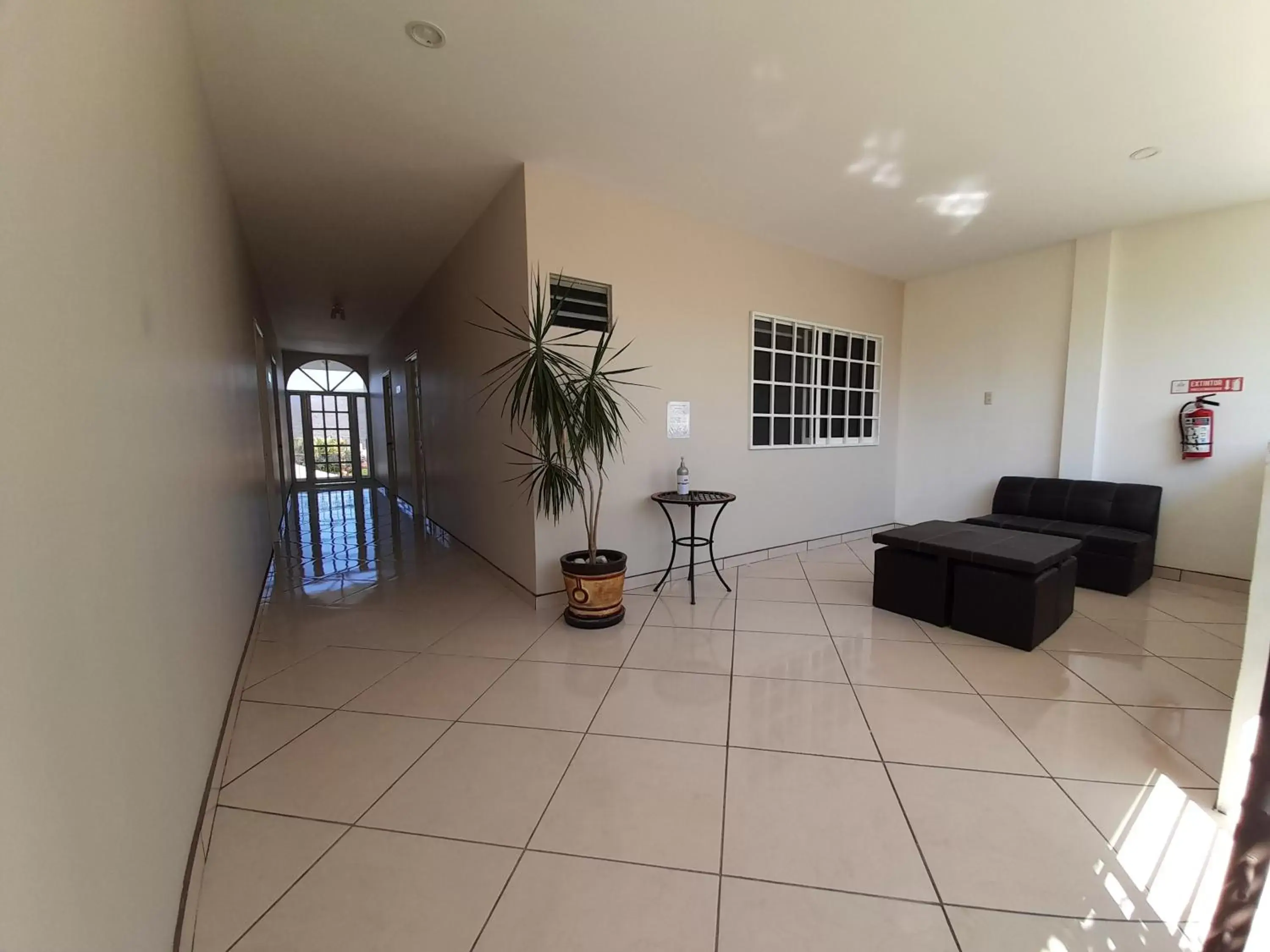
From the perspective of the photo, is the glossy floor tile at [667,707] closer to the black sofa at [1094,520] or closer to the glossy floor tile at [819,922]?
the glossy floor tile at [819,922]

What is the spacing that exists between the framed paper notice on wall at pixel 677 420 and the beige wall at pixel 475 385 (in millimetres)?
1202

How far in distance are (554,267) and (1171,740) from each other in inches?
149

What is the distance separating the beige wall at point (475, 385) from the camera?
11.1 ft

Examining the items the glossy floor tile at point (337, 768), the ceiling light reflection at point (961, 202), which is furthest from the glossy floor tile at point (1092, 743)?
the ceiling light reflection at point (961, 202)

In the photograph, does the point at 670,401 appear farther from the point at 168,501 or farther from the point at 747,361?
the point at 168,501

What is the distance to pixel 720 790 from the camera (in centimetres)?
168

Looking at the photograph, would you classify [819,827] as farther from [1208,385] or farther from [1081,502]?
[1208,385]

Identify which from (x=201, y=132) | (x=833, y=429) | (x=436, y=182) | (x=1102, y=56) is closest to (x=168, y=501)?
(x=201, y=132)

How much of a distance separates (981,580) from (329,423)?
11.7 metres

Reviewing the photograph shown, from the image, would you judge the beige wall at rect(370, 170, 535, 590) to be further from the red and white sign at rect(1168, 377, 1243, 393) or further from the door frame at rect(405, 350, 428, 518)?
the red and white sign at rect(1168, 377, 1243, 393)

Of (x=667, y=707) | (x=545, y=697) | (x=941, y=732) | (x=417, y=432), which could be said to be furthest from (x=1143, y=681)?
(x=417, y=432)

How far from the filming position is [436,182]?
326 centimetres

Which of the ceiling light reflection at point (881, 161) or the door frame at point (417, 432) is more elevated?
the ceiling light reflection at point (881, 161)

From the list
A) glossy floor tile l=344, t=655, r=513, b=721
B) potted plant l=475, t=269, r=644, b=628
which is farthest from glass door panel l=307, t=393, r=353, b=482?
glossy floor tile l=344, t=655, r=513, b=721
